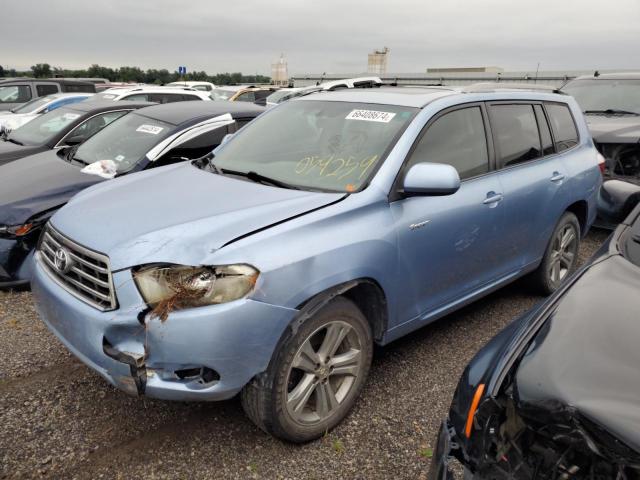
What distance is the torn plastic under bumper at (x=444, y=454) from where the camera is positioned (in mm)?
1687

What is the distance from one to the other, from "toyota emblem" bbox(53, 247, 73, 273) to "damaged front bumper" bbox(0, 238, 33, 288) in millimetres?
1685

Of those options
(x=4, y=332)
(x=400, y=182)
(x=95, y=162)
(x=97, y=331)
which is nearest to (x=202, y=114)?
(x=95, y=162)

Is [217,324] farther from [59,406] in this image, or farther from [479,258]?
[479,258]

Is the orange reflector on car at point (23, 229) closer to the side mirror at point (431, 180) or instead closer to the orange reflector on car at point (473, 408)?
the side mirror at point (431, 180)

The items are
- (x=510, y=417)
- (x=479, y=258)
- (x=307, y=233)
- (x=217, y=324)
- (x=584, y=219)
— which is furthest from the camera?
(x=584, y=219)

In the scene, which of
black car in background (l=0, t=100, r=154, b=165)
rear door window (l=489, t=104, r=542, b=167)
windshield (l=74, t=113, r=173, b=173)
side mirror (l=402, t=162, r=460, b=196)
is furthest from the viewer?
black car in background (l=0, t=100, r=154, b=165)

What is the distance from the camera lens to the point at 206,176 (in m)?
3.19

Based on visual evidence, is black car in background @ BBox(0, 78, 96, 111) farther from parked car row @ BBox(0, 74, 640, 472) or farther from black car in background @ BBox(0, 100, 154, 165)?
parked car row @ BBox(0, 74, 640, 472)

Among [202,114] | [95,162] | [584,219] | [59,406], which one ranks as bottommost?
[59,406]

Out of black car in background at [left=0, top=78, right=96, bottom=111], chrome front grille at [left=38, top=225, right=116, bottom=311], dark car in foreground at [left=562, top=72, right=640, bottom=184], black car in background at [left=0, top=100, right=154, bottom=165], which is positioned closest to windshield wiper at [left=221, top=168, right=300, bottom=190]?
chrome front grille at [left=38, top=225, right=116, bottom=311]

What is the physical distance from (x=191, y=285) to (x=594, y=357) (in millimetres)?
1536

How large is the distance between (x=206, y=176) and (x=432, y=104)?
1473 mm

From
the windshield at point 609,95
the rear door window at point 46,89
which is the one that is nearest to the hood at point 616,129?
the windshield at point 609,95

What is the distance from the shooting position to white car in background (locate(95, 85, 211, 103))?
9.37m
